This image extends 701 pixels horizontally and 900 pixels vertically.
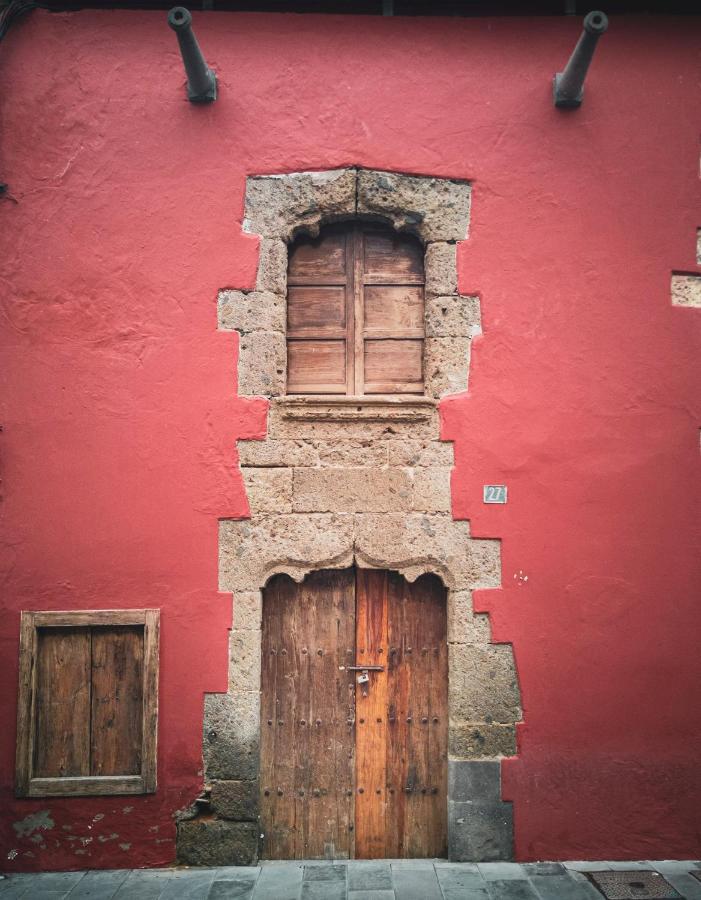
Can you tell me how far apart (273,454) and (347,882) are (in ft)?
7.96

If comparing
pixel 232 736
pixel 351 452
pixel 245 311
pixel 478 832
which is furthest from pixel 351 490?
pixel 478 832

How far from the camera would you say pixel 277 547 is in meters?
4.02

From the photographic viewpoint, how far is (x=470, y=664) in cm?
398

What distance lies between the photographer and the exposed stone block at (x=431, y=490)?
13.3ft

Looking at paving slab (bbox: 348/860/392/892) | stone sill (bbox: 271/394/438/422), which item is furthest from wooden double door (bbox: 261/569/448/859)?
stone sill (bbox: 271/394/438/422)

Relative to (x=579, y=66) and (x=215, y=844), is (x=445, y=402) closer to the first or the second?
(x=579, y=66)

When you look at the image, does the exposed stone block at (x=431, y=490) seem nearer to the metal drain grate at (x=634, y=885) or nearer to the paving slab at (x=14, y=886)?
the metal drain grate at (x=634, y=885)

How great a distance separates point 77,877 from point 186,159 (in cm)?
424

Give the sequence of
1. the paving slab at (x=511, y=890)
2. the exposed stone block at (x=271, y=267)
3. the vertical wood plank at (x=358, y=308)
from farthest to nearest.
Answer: the vertical wood plank at (x=358, y=308) → the exposed stone block at (x=271, y=267) → the paving slab at (x=511, y=890)

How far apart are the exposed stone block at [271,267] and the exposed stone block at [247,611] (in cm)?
184

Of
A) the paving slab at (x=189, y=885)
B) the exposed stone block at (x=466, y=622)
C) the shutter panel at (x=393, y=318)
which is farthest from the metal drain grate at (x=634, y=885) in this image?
the shutter panel at (x=393, y=318)

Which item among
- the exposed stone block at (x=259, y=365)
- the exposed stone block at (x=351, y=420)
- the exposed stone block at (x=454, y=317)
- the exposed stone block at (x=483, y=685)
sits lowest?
the exposed stone block at (x=483, y=685)

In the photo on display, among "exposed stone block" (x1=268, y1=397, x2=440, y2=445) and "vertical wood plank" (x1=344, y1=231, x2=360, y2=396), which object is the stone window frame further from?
"vertical wood plank" (x1=344, y1=231, x2=360, y2=396)

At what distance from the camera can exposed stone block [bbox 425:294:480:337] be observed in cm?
411
